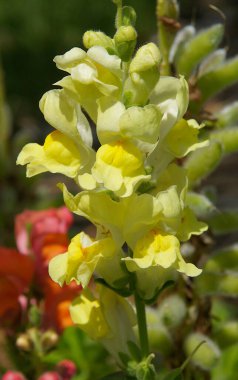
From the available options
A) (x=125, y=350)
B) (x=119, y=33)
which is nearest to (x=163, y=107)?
(x=119, y=33)

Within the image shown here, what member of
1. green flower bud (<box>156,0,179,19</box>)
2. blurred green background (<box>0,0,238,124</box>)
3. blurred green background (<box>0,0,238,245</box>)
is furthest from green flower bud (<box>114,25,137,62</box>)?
blurred green background (<box>0,0,238,124</box>)

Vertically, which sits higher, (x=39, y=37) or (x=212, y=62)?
(x=212, y=62)

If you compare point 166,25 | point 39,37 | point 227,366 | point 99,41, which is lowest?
point 39,37

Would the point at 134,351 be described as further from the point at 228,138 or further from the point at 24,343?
the point at 228,138

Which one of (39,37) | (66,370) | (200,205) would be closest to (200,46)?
(200,205)

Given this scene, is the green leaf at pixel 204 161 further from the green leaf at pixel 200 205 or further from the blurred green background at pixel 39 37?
the blurred green background at pixel 39 37

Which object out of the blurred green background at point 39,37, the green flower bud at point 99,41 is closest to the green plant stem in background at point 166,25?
the green flower bud at point 99,41

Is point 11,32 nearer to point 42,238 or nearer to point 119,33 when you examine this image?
point 42,238

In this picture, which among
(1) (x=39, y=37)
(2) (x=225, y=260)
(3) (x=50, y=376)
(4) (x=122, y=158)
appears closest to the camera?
(4) (x=122, y=158)

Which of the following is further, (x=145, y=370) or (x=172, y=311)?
(x=172, y=311)
